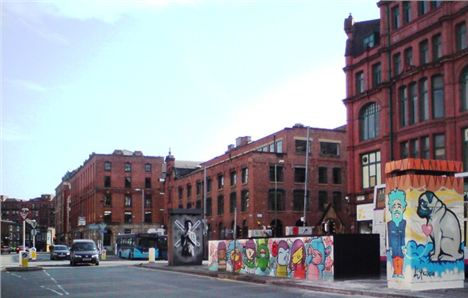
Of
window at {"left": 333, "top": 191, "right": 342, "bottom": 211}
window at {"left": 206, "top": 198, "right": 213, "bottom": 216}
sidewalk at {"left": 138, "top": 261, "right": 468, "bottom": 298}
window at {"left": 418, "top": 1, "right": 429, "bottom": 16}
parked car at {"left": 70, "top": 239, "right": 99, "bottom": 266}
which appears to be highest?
window at {"left": 418, "top": 1, "right": 429, "bottom": 16}

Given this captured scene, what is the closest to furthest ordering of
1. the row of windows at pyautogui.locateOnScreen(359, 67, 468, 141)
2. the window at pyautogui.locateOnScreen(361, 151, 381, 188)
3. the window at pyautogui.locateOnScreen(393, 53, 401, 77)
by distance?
the row of windows at pyautogui.locateOnScreen(359, 67, 468, 141) → the window at pyautogui.locateOnScreen(393, 53, 401, 77) → the window at pyautogui.locateOnScreen(361, 151, 381, 188)

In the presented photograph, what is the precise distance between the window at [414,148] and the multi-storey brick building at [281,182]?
24463mm

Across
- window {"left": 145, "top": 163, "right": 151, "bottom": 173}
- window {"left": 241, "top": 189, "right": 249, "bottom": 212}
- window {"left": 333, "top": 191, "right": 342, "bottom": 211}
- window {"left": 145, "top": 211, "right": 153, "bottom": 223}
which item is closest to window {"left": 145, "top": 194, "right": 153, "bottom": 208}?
window {"left": 145, "top": 211, "right": 153, "bottom": 223}

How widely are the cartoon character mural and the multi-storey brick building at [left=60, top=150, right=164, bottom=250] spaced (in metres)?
86.5

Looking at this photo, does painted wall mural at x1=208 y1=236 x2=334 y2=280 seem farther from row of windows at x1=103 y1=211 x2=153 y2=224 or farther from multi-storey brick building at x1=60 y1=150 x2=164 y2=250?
row of windows at x1=103 y1=211 x2=153 y2=224

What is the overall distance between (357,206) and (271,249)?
1799 centimetres

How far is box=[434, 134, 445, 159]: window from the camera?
37188 millimetres

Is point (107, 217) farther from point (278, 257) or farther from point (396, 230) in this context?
point (396, 230)

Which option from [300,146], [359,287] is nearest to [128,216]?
[300,146]

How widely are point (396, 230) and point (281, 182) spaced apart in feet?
159

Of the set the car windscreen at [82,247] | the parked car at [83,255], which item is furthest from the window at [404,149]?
the car windscreen at [82,247]

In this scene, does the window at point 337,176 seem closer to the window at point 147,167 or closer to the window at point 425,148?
the window at point 425,148

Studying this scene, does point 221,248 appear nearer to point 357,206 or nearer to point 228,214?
point 357,206

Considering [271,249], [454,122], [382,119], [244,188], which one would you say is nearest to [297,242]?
[271,249]
